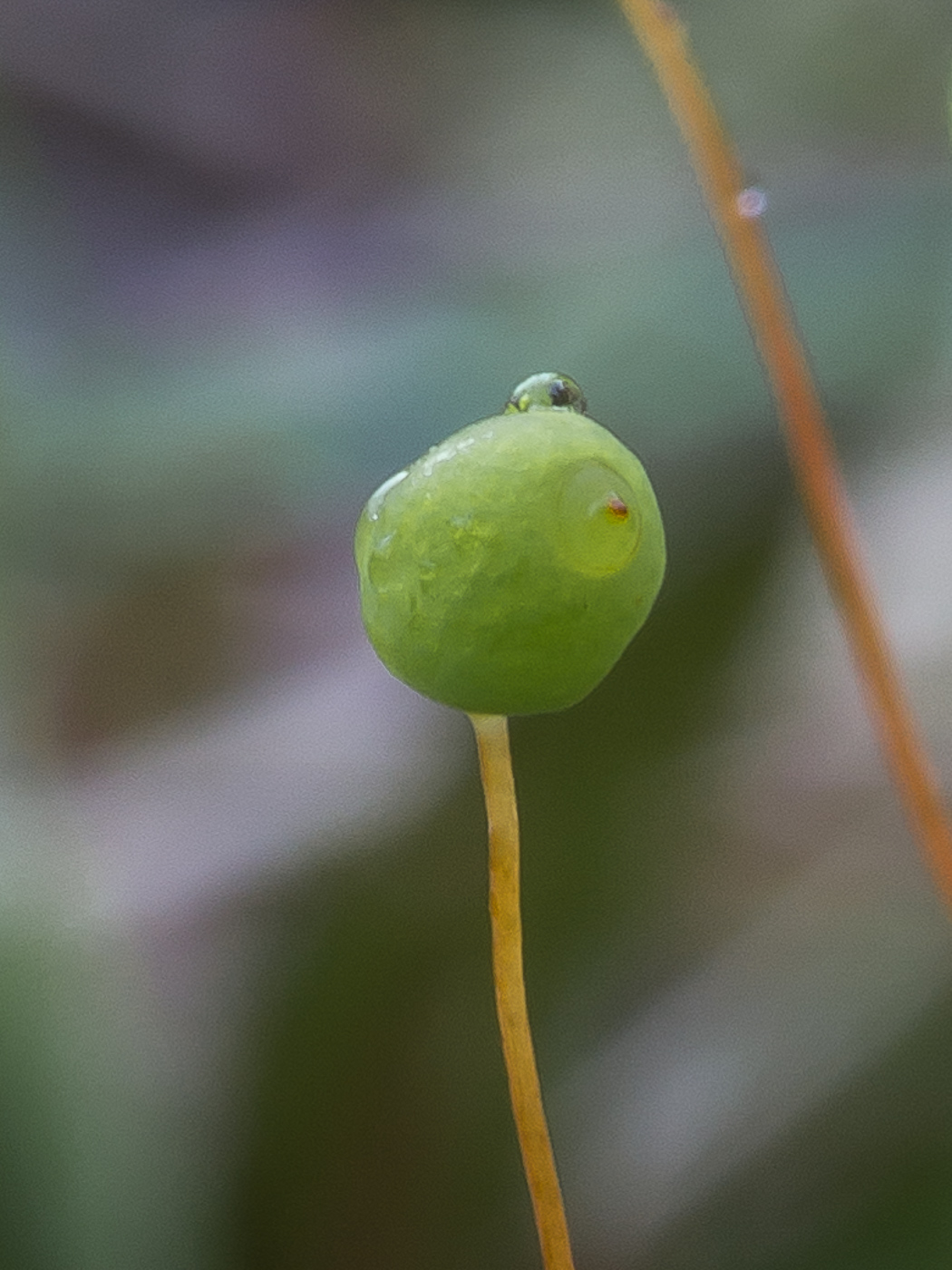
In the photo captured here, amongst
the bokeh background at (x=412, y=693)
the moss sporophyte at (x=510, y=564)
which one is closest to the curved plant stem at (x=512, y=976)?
the moss sporophyte at (x=510, y=564)

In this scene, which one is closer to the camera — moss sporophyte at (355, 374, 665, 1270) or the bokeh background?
moss sporophyte at (355, 374, 665, 1270)

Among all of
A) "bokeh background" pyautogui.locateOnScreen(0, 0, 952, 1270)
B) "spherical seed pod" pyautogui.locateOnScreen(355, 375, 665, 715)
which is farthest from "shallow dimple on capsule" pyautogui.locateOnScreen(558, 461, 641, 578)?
"bokeh background" pyautogui.locateOnScreen(0, 0, 952, 1270)

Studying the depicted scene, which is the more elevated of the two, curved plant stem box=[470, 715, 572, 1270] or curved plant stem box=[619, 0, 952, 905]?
curved plant stem box=[619, 0, 952, 905]

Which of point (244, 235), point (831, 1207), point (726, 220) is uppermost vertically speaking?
point (244, 235)

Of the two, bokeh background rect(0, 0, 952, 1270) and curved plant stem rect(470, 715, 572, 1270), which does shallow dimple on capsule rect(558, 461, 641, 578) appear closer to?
curved plant stem rect(470, 715, 572, 1270)

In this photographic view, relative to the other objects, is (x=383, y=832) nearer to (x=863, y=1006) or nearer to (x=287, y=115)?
(x=863, y=1006)

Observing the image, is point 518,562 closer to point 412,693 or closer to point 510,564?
point 510,564

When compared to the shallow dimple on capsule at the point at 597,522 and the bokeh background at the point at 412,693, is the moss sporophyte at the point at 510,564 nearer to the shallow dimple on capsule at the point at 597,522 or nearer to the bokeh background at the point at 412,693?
the shallow dimple on capsule at the point at 597,522

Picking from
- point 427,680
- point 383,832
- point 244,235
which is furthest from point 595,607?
point 244,235
